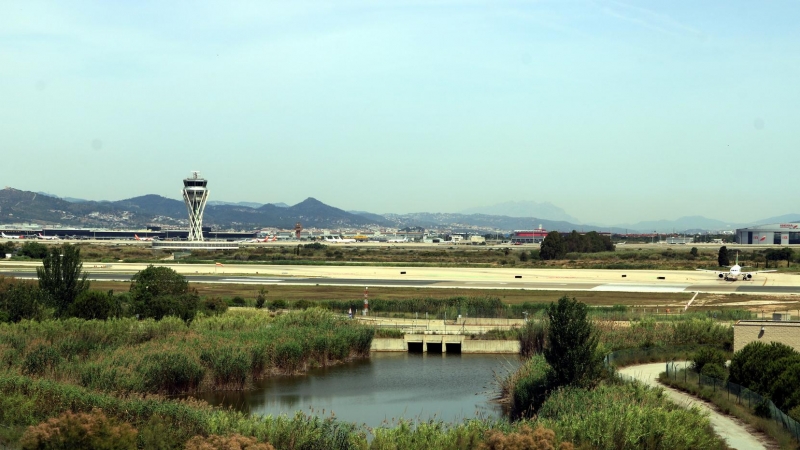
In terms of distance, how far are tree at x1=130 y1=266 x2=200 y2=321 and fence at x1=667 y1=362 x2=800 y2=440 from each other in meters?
30.1

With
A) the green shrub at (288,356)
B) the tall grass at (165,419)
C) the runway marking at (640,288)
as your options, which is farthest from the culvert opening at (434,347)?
the runway marking at (640,288)

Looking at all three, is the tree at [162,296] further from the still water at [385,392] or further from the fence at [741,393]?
the fence at [741,393]

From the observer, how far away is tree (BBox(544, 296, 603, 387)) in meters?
32.5

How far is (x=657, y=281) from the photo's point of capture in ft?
320

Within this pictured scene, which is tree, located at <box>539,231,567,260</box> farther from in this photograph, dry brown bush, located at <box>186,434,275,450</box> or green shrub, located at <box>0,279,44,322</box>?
dry brown bush, located at <box>186,434,275,450</box>

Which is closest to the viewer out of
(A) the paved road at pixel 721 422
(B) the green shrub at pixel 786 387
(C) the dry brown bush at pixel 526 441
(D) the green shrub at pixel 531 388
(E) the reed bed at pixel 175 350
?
(C) the dry brown bush at pixel 526 441

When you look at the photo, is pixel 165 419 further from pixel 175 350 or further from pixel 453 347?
pixel 453 347

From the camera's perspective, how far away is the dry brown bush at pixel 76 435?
22.9 meters

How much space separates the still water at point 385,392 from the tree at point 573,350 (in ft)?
13.1

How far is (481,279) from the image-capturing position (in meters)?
102

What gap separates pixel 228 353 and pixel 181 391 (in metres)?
3.22

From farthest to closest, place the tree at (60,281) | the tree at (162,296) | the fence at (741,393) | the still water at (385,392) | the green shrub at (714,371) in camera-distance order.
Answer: the tree at (60,281), the tree at (162,296), the still water at (385,392), the green shrub at (714,371), the fence at (741,393)

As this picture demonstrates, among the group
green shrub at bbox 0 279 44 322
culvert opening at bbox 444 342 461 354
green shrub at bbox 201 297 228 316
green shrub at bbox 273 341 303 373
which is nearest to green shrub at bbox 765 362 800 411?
green shrub at bbox 273 341 303 373

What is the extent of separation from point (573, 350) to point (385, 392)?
1168 centimetres
